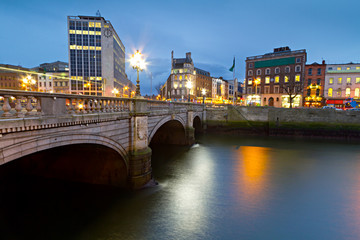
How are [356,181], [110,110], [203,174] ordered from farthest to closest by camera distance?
[203,174] → [356,181] → [110,110]

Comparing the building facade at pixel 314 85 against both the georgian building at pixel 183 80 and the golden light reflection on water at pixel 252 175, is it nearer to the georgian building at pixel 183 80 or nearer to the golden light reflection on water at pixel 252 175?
the golden light reflection on water at pixel 252 175

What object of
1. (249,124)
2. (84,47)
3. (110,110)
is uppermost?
(84,47)

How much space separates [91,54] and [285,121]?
65372 millimetres

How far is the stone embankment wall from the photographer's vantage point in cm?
3484

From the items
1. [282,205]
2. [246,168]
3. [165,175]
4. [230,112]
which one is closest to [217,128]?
[230,112]

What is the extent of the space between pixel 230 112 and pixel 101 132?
113ft

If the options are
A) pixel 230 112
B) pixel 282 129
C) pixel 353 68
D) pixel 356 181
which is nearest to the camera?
pixel 356 181

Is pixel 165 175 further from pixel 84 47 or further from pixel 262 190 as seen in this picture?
pixel 84 47

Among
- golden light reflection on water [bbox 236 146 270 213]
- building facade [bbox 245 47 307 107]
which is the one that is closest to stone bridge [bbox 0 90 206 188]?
golden light reflection on water [bbox 236 146 270 213]

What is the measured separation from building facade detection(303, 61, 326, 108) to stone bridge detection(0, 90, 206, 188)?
165 ft

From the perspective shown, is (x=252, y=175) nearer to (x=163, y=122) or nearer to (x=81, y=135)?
(x=163, y=122)

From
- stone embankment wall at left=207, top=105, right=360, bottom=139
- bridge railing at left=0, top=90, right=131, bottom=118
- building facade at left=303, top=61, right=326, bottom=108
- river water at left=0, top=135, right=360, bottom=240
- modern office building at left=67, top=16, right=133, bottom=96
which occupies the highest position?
modern office building at left=67, top=16, right=133, bottom=96

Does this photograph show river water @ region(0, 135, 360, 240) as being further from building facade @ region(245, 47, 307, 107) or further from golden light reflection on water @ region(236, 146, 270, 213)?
building facade @ region(245, 47, 307, 107)

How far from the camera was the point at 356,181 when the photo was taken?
52.6ft
